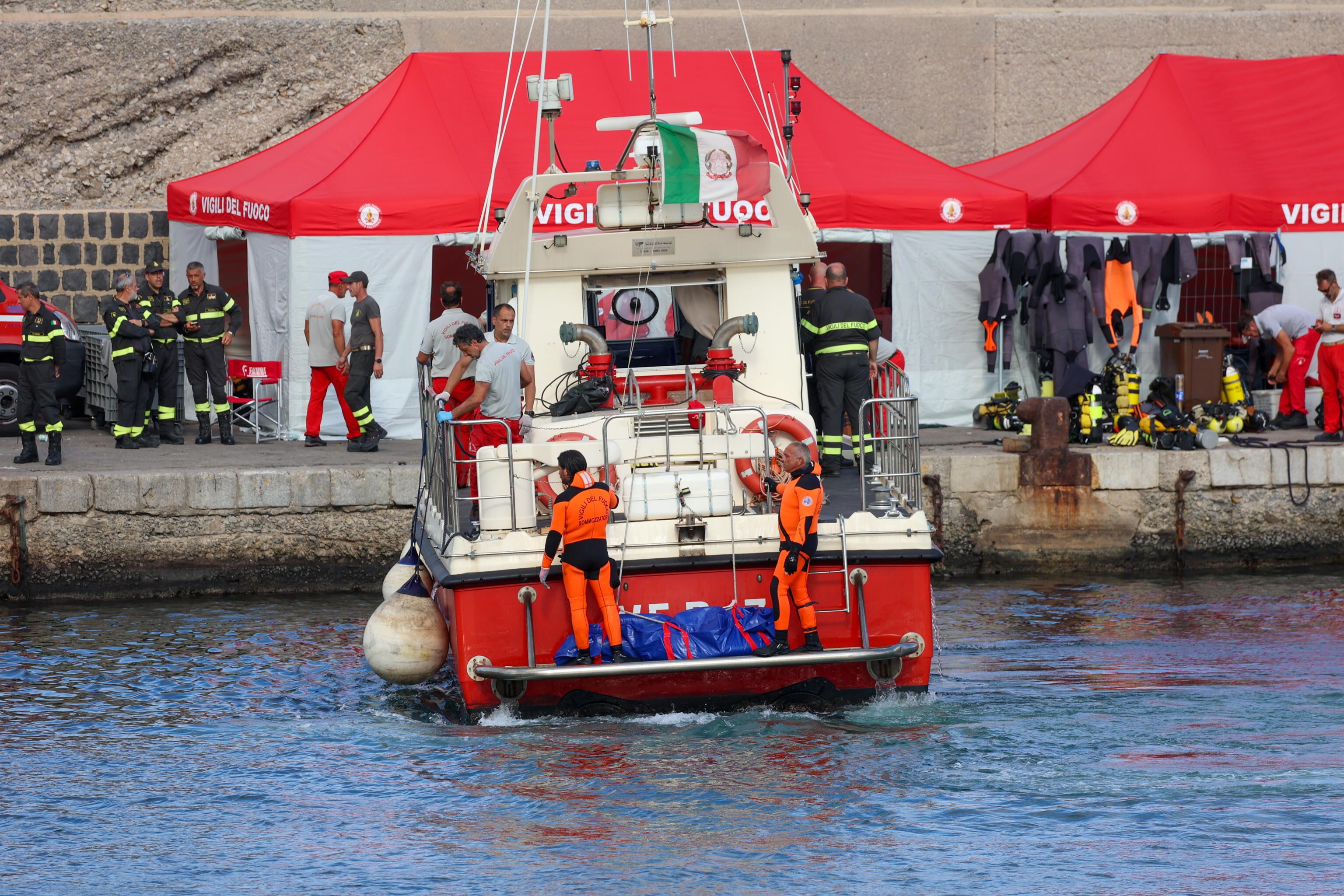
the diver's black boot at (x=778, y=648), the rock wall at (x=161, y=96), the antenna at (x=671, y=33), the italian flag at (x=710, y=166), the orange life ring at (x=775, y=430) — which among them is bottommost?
the diver's black boot at (x=778, y=648)

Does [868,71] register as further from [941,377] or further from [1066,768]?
[1066,768]

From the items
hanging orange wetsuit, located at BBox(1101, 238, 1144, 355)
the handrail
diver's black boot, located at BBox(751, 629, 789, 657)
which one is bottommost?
the handrail

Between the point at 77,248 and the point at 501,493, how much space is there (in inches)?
427

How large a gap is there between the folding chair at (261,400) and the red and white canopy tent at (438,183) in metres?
0.17

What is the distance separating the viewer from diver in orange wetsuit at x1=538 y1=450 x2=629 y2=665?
769cm

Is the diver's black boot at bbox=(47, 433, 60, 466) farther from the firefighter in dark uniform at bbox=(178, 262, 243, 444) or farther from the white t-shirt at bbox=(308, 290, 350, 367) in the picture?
the white t-shirt at bbox=(308, 290, 350, 367)

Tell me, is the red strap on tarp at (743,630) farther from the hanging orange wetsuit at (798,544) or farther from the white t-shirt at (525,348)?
the white t-shirt at (525,348)

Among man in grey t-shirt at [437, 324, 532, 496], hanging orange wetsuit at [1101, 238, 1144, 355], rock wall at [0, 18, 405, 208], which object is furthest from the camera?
rock wall at [0, 18, 405, 208]

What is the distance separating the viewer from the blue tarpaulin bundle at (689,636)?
778 centimetres

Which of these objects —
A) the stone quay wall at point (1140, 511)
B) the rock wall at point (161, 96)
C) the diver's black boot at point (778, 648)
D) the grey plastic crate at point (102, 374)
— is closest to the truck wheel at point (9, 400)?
the grey plastic crate at point (102, 374)

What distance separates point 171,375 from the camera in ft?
45.8

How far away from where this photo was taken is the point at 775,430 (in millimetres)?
9109

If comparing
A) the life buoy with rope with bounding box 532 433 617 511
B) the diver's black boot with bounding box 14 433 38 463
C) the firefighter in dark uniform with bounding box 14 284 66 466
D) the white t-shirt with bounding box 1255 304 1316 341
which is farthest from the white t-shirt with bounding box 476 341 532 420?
the white t-shirt with bounding box 1255 304 1316 341

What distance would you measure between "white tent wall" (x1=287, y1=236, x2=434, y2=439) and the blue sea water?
184 inches
